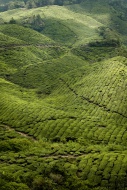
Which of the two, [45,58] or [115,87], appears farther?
[45,58]

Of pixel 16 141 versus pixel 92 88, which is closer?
pixel 16 141

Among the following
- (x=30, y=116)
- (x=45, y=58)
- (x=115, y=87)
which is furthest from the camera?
(x=45, y=58)

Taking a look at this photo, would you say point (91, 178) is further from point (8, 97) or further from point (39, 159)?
point (8, 97)

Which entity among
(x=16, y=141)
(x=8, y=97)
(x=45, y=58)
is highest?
(x=16, y=141)

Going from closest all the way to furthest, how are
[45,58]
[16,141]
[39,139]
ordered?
[16,141], [39,139], [45,58]

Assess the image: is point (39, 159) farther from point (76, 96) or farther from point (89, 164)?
point (76, 96)

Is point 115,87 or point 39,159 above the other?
point 39,159

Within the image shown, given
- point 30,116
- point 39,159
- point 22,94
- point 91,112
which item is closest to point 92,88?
point 91,112

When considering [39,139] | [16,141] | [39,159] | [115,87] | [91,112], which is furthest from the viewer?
[115,87]

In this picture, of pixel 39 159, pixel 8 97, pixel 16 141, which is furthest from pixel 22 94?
pixel 39 159
